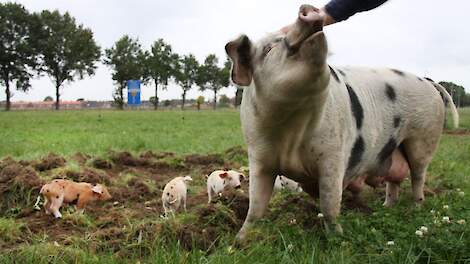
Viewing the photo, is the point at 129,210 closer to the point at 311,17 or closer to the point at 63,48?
the point at 311,17

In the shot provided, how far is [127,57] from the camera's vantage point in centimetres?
4941

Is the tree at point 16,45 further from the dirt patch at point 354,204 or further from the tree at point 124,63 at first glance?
the dirt patch at point 354,204

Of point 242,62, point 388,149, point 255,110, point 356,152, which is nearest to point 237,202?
point 356,152

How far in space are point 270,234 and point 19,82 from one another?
45.8m

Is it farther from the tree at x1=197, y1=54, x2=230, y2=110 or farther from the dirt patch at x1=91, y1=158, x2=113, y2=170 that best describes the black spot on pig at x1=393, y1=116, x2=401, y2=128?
the tree at x1=197, y1=54, x2=230, y2=110

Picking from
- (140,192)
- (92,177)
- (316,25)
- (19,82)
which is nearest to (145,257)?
(316,25)

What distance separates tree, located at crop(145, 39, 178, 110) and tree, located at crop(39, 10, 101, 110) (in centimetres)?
Result: 539

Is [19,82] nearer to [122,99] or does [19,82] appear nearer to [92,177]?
[122,99]

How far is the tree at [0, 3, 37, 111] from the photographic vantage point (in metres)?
43.3

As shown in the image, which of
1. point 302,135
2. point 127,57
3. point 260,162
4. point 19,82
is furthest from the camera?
point 127,57

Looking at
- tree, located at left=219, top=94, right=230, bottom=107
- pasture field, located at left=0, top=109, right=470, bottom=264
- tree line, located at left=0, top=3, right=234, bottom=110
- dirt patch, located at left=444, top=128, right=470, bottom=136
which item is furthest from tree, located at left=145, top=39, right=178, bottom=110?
pasture field, located at left=0, top=109, right=470, bottom=264

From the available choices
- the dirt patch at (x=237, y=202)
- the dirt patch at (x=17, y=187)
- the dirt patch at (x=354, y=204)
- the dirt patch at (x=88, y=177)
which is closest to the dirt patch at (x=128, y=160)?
the dirt patch at (x=88, y=177)

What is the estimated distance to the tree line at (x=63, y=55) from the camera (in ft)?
144

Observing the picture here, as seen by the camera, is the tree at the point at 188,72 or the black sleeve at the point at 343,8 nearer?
the black sleeve at the point at 343,8
